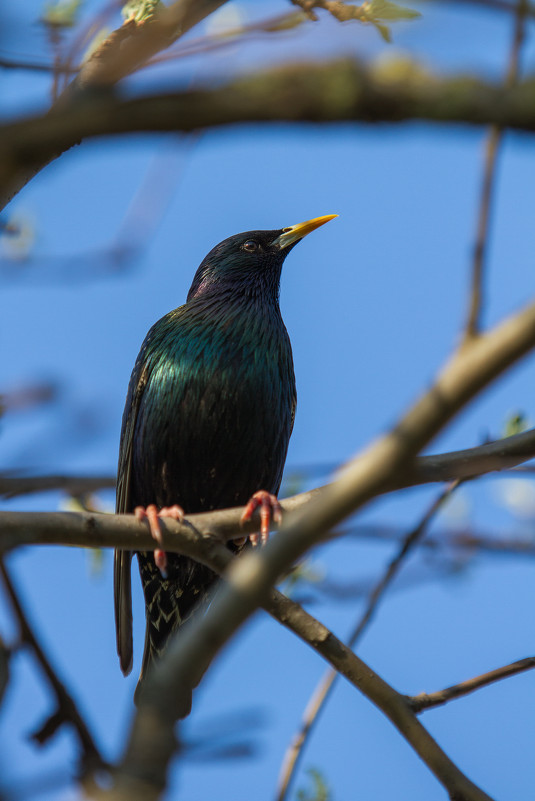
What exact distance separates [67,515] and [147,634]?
2.33m

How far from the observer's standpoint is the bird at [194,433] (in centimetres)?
502

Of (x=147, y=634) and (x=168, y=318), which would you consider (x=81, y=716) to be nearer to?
(x=147, y=634)

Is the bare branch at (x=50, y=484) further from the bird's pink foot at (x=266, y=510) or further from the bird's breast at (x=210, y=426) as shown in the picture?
the bird's breast at (x=210, y=426)

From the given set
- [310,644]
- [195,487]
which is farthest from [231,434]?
[310,644]

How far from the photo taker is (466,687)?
132 inches

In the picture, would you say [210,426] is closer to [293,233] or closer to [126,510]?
[126,510]

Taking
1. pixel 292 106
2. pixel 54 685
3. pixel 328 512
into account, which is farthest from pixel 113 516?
pixel 292 106

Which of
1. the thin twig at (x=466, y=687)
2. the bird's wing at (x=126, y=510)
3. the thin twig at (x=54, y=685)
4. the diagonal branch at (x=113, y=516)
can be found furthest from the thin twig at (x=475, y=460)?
the bird's wing at (x=126, y=510)

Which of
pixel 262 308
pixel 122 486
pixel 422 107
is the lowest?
pixel 422 107

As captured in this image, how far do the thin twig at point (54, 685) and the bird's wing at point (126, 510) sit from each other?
1.69 metres

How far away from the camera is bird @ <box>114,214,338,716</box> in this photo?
5.02 metres

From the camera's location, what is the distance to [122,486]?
5.23 meters

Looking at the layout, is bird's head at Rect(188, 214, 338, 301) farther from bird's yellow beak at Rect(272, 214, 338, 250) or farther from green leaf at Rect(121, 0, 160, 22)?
green leaf at Rect(121, 0, 160, 22)

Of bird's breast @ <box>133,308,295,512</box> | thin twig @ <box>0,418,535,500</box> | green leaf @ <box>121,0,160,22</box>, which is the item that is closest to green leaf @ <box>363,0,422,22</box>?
green leaf @ <box>121,0,160,22</box>
